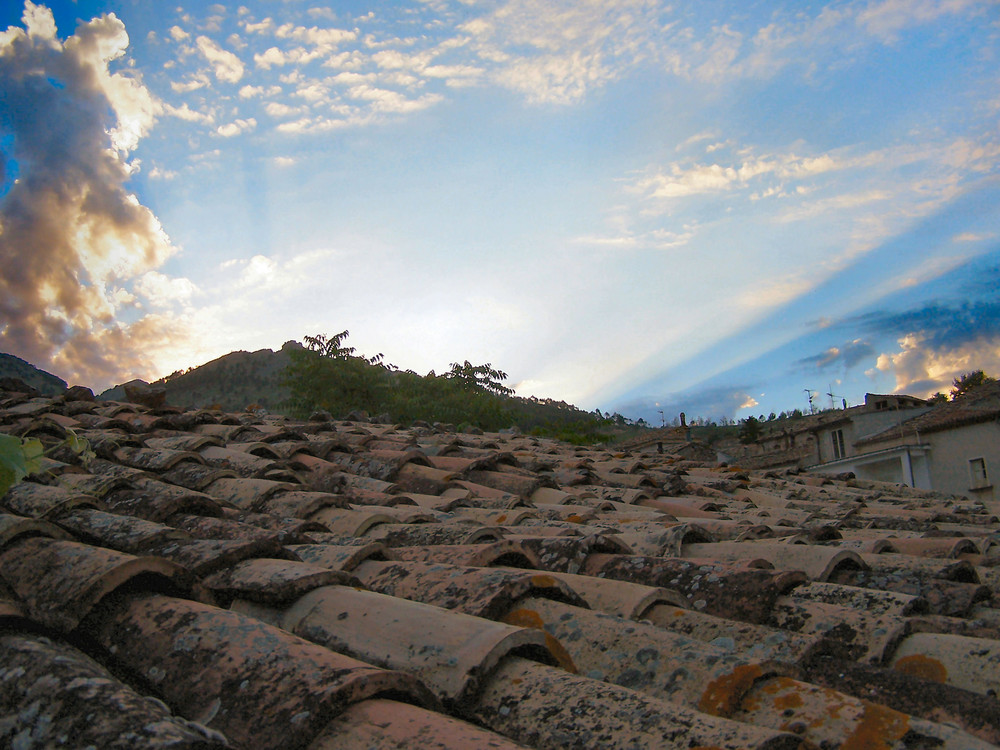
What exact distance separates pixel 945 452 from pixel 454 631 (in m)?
27.2

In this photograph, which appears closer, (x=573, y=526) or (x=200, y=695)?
(x=200, y=695)

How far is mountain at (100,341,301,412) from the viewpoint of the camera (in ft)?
113

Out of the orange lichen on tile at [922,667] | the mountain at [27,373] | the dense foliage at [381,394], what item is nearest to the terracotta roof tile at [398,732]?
the orange lichen on tile at [922,667]

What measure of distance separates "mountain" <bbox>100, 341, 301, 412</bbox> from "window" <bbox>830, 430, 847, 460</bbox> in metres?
24.5

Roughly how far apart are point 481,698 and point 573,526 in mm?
2042

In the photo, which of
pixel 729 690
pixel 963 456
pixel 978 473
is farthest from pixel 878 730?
pixel 963 456

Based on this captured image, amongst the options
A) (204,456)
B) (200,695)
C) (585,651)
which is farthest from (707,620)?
(204,456)

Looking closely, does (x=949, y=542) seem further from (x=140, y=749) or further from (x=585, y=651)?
(x=140, y=749)

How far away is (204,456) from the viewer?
16.2ft

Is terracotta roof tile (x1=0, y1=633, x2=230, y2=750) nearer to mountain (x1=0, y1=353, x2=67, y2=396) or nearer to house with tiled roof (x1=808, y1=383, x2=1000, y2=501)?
mountain (x1=0, y1=353, x2=67, y2=396)

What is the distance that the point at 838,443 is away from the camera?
31.7m

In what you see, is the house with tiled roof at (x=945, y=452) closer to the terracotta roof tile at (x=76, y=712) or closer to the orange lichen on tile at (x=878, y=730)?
the orange lichen on tile at (x=878, y=730)

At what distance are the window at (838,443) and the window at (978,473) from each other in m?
7.72

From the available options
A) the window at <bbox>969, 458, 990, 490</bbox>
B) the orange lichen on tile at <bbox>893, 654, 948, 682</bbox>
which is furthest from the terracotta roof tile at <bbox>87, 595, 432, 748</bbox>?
the window at <bbox>969, 458, 990, 490</bbox>
